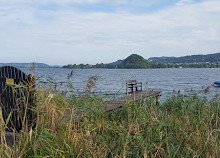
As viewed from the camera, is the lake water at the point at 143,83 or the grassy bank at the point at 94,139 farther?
the lake water at the point at 143,83

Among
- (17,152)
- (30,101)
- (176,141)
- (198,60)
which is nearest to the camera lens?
(17,152)

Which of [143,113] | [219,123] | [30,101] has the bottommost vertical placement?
[219,123]

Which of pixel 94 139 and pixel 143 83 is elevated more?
pixel 94 139

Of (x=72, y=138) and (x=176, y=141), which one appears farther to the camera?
(x=176, y=141)

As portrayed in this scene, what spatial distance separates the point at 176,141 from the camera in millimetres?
4480

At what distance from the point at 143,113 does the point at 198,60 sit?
6139 inches

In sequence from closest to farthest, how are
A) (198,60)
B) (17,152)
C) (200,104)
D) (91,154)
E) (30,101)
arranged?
(17,152) < (91,154) < (30,101) < (200,104) < (198,60)

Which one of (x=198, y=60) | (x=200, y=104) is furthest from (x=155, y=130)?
(x=198, y=60)

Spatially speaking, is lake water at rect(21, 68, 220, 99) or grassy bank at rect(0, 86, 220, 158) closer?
grassy bank at rect(0, 86, 220, 158)

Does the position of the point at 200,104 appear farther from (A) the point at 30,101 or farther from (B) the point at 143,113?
(A) the point at 30,101

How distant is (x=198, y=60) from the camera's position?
15125 centimetres

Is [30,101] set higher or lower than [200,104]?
higher

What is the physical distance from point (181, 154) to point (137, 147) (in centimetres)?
72

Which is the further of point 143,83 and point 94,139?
point 143,83
